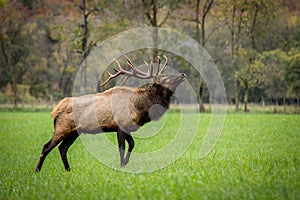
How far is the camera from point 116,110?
432 inches

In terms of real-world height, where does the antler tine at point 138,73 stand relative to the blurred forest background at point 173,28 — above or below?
below

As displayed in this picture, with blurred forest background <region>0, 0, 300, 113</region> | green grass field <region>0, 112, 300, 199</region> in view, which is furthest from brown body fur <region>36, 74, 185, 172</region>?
Answer: blurred forest background <region>0, 0, 300, 113</region>

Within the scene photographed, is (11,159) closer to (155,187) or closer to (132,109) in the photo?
(132,109)

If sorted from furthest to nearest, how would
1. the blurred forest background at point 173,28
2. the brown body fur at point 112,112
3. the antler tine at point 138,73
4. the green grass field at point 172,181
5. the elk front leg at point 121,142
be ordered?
the blurred forest background at point 173,28 < the antler tine at point 138,73 < the brown body fur at point 112,112 < the elk front leg at point 121,142 < the green grass field at point 172,181

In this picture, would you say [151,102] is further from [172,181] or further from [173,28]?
[173,28]

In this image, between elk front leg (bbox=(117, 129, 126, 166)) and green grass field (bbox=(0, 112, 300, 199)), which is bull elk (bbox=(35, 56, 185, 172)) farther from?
green grass field (bbox=(0, 112, 300, 199))

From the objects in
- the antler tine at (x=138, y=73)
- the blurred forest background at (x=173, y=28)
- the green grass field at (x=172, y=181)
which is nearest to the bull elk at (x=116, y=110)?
the antler tine at (x=138, y=73)

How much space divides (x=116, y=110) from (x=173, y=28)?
34471 millimetres

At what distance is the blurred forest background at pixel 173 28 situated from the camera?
131ft

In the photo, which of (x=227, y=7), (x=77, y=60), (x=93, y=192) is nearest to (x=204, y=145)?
(x=93, y=192)

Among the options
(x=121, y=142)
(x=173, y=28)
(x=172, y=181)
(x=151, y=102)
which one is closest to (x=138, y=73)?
(x=151, y=102)

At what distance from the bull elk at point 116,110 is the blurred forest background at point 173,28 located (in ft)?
81.0

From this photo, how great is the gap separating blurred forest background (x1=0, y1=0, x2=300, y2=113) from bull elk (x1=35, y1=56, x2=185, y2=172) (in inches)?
972

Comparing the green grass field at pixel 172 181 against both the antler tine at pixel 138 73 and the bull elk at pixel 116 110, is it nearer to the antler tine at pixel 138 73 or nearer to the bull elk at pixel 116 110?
the bull elk at pixel 116 110
